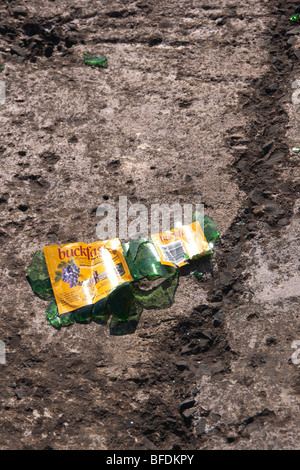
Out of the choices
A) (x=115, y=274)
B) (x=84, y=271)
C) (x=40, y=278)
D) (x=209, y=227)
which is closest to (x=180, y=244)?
(x=209, y=227)

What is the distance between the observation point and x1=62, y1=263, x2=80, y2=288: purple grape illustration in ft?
5.77

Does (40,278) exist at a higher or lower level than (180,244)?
lower

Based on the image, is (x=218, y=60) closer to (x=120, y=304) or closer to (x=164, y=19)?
(x=164, y=19)

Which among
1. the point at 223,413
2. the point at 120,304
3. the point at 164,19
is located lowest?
the point at 223,413

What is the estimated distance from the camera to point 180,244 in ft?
5.91

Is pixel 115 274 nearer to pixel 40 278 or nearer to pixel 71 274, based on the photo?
pixel 71 274

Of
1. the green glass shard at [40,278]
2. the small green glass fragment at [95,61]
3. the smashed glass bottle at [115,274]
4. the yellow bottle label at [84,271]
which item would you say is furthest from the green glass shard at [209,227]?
the small green glass fragment at [95,61]

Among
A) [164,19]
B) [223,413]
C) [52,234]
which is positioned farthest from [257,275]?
[164,19]

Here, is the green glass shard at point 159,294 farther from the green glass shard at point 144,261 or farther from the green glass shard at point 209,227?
the green glass shard at point 209,227

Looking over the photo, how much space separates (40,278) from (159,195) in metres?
0.59

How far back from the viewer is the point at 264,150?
192 cm

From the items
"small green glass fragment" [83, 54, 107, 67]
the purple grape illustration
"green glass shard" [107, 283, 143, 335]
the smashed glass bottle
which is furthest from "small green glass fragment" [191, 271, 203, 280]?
"small green glass fragment" [83, 54, 107, 67]

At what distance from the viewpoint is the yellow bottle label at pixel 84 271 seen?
1.73 metres
